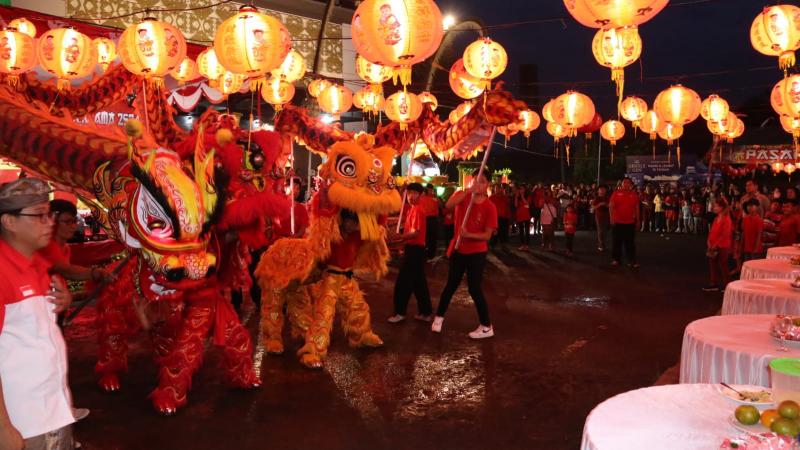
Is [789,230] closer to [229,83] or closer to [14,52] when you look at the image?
[229,83]

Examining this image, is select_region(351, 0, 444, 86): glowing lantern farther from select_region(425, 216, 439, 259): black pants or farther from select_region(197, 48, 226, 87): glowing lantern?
select_region(425, 216, 439, 259): black pants

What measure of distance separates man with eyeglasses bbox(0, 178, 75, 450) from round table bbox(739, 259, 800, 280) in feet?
17.3

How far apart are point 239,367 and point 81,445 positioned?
47.6 inches

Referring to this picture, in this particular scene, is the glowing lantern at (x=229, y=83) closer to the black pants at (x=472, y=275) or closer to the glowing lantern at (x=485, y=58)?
the glowing lantern at (x=485, y=58)

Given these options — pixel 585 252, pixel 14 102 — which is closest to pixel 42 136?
pixel 14 102

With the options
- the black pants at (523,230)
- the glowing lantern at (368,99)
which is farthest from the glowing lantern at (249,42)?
the black pants at (523,230)

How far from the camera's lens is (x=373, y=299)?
28.4 feet

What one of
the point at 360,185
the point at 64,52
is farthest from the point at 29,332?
the point at 64,52

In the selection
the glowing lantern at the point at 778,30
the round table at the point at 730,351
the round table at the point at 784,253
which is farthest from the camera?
the glowing lantern at the point at 778,30

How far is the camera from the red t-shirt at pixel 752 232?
8.97 metres

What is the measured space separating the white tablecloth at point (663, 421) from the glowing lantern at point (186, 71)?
327 inches

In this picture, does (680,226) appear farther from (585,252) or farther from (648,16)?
(648,16)

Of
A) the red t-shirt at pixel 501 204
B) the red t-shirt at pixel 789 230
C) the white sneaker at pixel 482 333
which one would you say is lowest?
the white sneaker at pixel 482 333

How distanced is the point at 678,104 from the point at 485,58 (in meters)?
3.03
